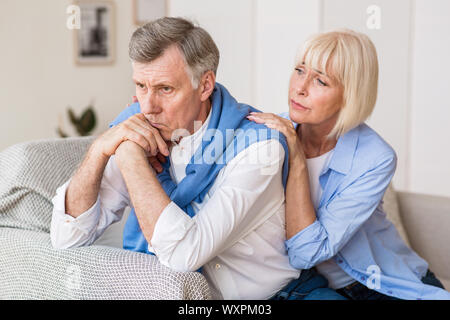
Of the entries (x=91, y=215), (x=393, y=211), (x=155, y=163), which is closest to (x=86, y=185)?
(x=91, y=215)

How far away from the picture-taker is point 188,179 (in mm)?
1472

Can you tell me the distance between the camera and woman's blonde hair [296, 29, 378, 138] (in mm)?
1590

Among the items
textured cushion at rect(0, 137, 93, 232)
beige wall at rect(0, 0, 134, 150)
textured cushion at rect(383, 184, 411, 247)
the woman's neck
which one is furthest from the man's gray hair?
beige wall at rect(0, 0, 134, 150)

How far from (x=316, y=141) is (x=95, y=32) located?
152 inches

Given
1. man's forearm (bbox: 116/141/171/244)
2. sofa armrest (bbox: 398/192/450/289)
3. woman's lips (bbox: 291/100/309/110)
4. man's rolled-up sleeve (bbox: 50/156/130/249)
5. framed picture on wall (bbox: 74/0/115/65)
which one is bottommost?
sofa armrest (bbox: 398/192/450/289)

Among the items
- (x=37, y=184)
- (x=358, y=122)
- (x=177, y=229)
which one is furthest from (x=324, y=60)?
(x=37, y=184)

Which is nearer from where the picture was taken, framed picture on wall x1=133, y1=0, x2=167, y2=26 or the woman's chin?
the woman's chin

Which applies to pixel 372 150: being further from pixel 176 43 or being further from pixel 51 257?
pixel 51 257

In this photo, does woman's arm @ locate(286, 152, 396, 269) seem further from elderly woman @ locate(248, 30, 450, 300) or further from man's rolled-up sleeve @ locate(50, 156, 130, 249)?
man's rolled-up sleeve @ locate(50, 156, 130, 249)

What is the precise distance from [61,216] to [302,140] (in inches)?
30.9

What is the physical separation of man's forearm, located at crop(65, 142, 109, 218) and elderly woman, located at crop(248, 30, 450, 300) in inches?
17.6

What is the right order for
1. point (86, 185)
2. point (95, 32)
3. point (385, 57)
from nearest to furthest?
point (86, 185), point (385, 57), point (95, 32)

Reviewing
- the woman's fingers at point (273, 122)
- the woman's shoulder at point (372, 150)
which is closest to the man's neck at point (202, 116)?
the woman's fingers at point (273, 122)

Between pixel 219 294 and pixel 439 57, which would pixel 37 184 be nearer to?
pixel 219 294
